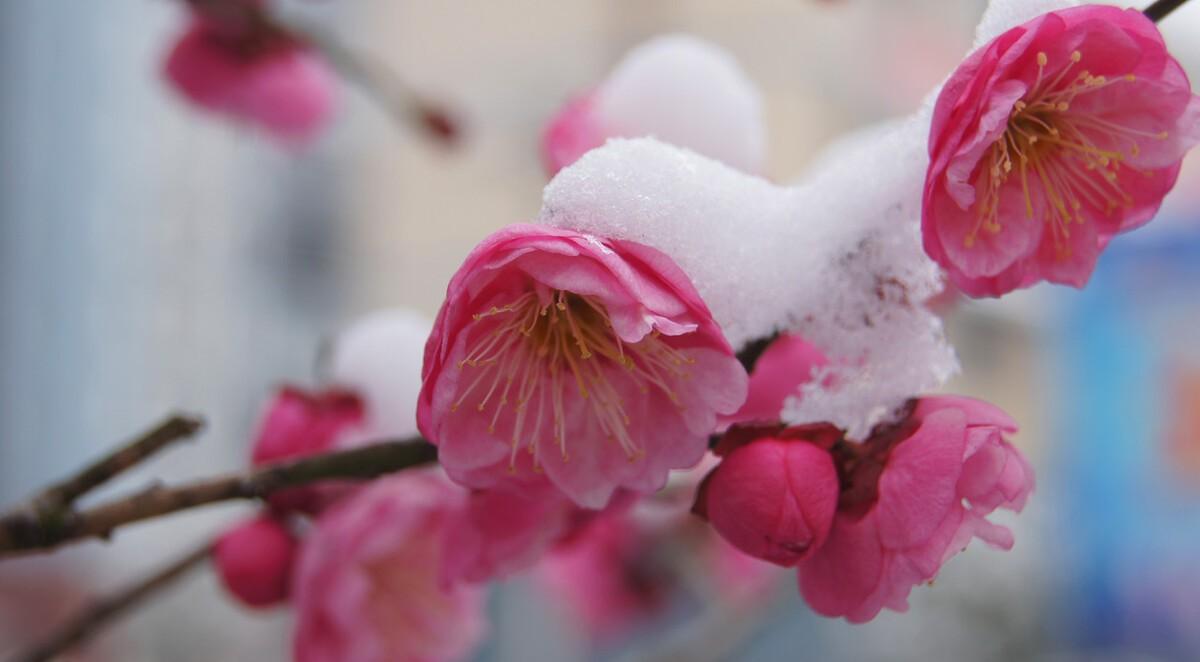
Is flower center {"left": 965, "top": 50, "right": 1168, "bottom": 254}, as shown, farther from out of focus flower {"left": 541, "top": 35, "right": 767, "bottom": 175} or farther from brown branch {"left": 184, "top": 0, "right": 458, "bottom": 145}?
brown branch {"left": 184, "top": 0, "right": 458, "bottom": 145}

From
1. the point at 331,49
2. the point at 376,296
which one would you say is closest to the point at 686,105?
the point at 331,49

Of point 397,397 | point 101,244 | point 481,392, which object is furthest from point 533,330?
point 101,244

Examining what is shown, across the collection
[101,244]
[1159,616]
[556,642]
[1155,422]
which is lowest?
[1159,616]

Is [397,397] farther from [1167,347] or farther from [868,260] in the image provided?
[1167,347]

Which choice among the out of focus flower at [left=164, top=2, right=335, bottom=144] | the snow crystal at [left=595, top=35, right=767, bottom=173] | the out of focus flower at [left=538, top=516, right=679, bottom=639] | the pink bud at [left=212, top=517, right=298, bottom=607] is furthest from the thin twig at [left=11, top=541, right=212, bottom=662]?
the out of focus flower at [left=538, top=516, right=679, bottom=639]

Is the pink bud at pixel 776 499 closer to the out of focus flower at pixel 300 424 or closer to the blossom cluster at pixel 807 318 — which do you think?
the blossom cluster at pixel 807 318
